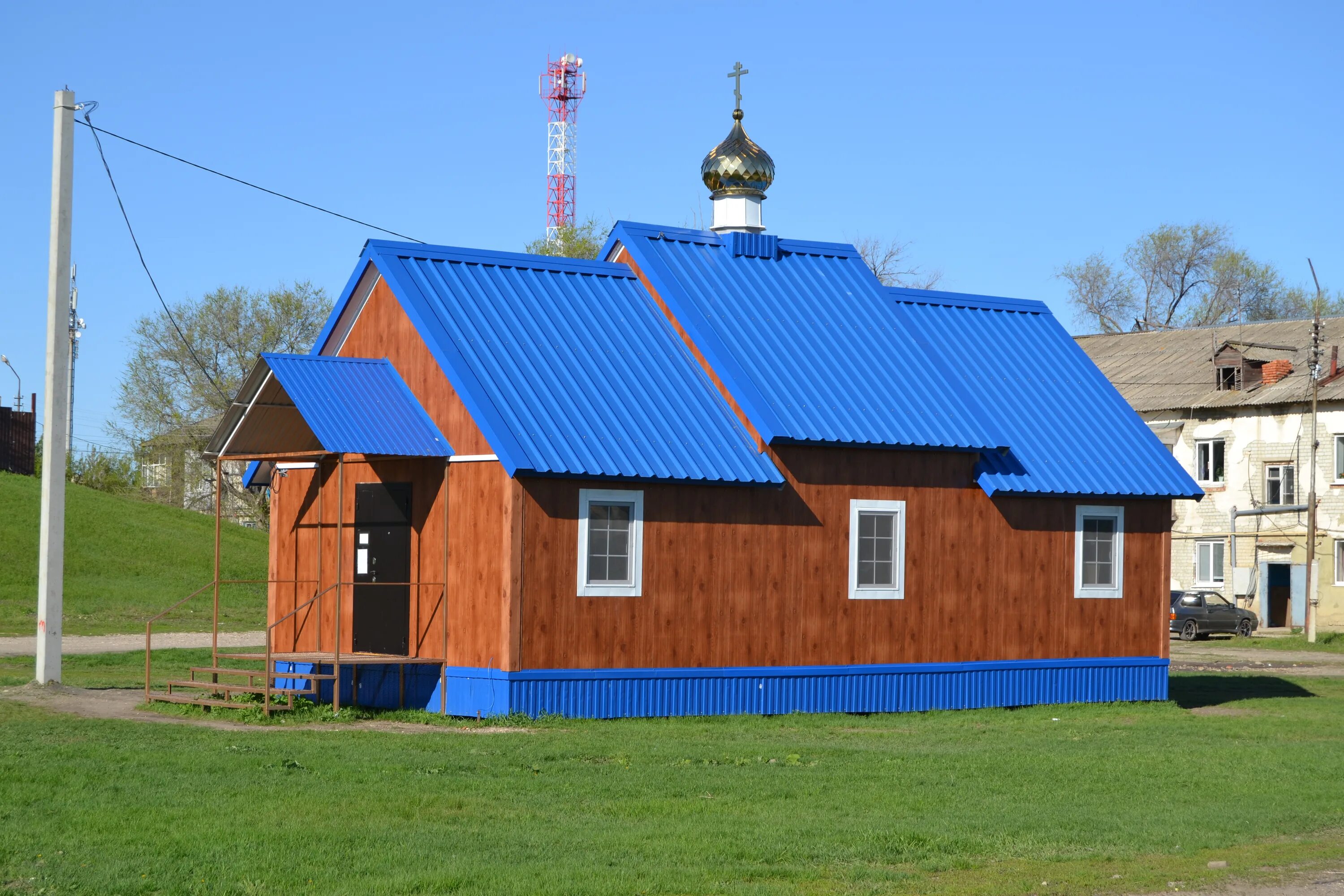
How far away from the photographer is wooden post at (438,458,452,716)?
1917 centimetres

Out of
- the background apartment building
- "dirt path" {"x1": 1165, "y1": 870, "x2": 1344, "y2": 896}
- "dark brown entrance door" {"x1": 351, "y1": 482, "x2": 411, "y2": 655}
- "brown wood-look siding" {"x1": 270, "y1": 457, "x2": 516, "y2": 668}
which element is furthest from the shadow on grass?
the background apartment building

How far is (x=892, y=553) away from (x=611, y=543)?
4.06m

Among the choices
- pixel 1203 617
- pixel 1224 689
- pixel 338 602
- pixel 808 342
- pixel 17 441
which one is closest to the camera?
pixel 338 602

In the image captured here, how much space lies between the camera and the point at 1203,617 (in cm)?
4391

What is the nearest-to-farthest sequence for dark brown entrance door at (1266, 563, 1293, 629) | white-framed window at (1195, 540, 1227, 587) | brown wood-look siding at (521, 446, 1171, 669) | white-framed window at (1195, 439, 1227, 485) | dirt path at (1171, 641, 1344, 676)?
1. brown wood-look siding at (521, 446, 1171, 669)
2. dirt path at (1171, 641, 1344, 676)
3. dark brown entrance door at (1266, 563, 1293, 629)
4. white-framed window at (1195, 439, 1227, 485)
5. white-framed window at (1195, 540, 1227, 587)

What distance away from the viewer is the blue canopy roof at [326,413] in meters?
18.7

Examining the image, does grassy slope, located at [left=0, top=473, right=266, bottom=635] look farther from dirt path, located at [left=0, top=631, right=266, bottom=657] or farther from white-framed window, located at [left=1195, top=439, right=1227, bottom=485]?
white-framed window, located at [left=1195, top=439, right=1227, bottom=485]

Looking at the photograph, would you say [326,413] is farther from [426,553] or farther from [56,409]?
[56,409]

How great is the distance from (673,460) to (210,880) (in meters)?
10.7

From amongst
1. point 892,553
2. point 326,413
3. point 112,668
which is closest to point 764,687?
point 892,553

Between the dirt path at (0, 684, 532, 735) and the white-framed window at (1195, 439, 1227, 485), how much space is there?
38.6 meters

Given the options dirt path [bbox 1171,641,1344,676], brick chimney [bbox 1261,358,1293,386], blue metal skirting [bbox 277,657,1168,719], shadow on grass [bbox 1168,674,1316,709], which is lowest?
dirt path [bbox 1171,641,1344,676]

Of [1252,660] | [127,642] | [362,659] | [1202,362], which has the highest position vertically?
[1202,362]

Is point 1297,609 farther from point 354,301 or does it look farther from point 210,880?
point 210,880
